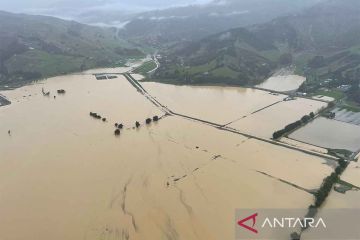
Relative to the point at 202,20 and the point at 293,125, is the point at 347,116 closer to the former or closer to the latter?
the point at 293,125

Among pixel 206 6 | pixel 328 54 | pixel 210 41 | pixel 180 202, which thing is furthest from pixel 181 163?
pixel 206 6

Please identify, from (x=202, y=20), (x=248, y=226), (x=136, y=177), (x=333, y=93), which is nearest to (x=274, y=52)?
(x=333, y=93)

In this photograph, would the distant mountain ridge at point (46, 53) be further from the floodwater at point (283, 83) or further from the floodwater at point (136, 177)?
the floodwater at point (283, 83)

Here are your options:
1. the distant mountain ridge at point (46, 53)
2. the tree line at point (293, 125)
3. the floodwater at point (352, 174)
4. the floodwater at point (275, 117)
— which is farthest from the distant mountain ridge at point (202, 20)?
the floodwater at point (352, 174)

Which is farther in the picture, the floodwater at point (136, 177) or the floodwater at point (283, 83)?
the floodwater at point (283, 83)

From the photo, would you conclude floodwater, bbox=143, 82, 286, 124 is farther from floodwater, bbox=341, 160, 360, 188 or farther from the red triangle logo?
the red triangle logo

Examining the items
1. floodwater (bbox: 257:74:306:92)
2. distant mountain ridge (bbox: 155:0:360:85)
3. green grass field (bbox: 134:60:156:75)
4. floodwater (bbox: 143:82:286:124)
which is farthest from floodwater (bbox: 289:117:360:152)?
green grass field (bbox: 134:60:156:75)
